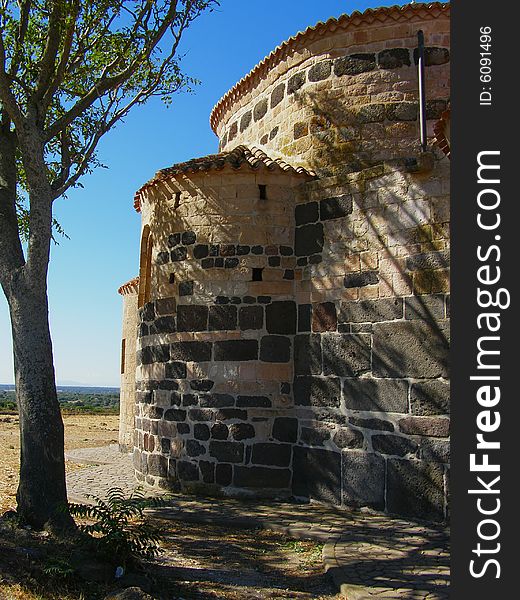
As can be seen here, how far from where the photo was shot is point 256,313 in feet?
27.9

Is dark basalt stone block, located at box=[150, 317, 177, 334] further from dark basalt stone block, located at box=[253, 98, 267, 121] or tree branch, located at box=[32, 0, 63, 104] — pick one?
dark basalt stone block, located at box=[253, 98, 267, 121]

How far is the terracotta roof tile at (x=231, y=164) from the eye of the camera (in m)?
8.76

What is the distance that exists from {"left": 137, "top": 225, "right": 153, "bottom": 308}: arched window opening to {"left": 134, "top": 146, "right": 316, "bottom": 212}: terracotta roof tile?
0.94 m

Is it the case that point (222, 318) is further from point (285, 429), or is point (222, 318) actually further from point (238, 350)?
point (285, 429)

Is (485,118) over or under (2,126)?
under

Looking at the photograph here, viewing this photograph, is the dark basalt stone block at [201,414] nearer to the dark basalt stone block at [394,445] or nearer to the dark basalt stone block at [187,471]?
the dark basalt stone block at [187,471]

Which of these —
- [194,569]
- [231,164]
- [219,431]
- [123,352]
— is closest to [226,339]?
[219,431]

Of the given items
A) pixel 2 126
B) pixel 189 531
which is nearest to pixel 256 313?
pixel 189 531

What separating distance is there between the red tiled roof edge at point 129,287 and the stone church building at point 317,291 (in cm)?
409

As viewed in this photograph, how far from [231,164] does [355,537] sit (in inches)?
199

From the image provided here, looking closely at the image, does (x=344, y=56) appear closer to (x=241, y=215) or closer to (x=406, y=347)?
(x=241, y=215)

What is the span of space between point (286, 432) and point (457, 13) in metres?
5.49

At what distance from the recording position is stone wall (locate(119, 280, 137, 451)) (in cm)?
1399

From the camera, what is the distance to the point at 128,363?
14453 millimetres
